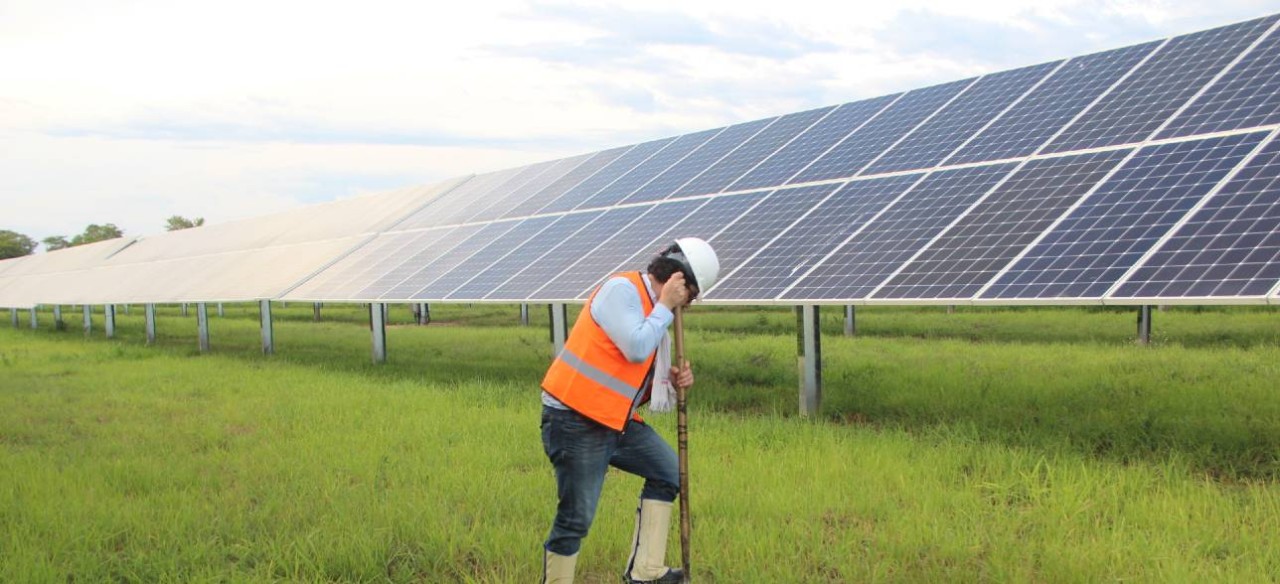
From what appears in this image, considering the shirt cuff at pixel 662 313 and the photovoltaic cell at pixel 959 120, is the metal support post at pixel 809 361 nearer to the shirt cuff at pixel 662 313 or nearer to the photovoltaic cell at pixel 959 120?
the photovoltaic cell at pixel 959 120

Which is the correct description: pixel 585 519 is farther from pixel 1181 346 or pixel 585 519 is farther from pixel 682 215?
pixel 1181 346

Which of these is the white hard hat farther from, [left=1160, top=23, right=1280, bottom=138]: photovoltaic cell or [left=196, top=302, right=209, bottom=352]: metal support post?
[left=196, top=302, right=209, bottom=352]: metal support post

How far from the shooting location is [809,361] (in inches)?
381

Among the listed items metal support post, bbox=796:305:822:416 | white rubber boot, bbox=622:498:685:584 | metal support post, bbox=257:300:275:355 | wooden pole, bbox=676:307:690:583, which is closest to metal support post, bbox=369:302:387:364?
metal support post, bbox=257:300:275:355

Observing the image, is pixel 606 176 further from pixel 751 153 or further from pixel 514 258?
pixel 514 258

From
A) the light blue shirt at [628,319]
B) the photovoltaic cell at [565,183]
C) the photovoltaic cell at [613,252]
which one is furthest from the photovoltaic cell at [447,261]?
the light blue shirt at [628,319]

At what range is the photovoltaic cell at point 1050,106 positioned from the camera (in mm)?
10680

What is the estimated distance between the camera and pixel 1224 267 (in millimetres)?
7047

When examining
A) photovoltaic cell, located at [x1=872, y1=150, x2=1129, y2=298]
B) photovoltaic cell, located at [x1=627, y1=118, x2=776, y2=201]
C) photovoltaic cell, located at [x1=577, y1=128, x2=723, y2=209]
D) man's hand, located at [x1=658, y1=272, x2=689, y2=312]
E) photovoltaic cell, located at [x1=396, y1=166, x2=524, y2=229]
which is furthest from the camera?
photovoltaic cell, located at [x1=396, y1=166, x2=524, y2=229]

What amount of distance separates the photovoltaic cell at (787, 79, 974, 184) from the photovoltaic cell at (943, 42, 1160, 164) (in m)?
1.37

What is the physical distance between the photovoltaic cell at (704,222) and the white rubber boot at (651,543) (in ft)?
21.4

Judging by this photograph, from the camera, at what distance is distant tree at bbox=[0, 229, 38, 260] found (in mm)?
96600

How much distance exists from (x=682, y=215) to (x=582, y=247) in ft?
4.74

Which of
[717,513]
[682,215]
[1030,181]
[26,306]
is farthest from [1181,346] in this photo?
[26,306]
